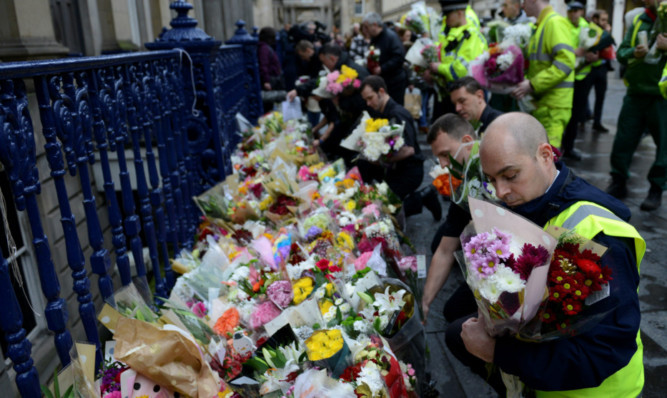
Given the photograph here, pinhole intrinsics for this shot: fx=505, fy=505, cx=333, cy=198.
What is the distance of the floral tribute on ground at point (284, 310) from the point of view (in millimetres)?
1946

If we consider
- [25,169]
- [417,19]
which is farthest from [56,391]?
[417,19]

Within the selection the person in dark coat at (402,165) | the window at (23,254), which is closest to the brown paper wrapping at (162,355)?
the window at (23,254)

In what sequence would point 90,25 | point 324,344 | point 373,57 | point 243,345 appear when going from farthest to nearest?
point 373,57 < point 90,25 < point 243,345 < point 324,344

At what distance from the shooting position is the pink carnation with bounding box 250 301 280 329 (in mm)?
2596

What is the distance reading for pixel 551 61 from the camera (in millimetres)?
5535

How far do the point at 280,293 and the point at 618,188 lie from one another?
202 inches

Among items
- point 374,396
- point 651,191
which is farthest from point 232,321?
point 651,191

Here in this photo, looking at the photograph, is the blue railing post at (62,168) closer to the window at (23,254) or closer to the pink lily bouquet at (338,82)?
the window at (23,254)

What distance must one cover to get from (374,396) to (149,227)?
1.81 metres

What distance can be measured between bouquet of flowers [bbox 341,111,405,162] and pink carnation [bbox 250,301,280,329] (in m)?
2.60

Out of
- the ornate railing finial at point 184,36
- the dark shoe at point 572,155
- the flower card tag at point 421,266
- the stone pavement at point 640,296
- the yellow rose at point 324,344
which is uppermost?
the ornate railing finial at point 184,36

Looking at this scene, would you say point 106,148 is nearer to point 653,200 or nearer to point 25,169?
point 25,169

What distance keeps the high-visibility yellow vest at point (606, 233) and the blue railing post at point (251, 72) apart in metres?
7.77

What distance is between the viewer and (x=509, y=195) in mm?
2084
